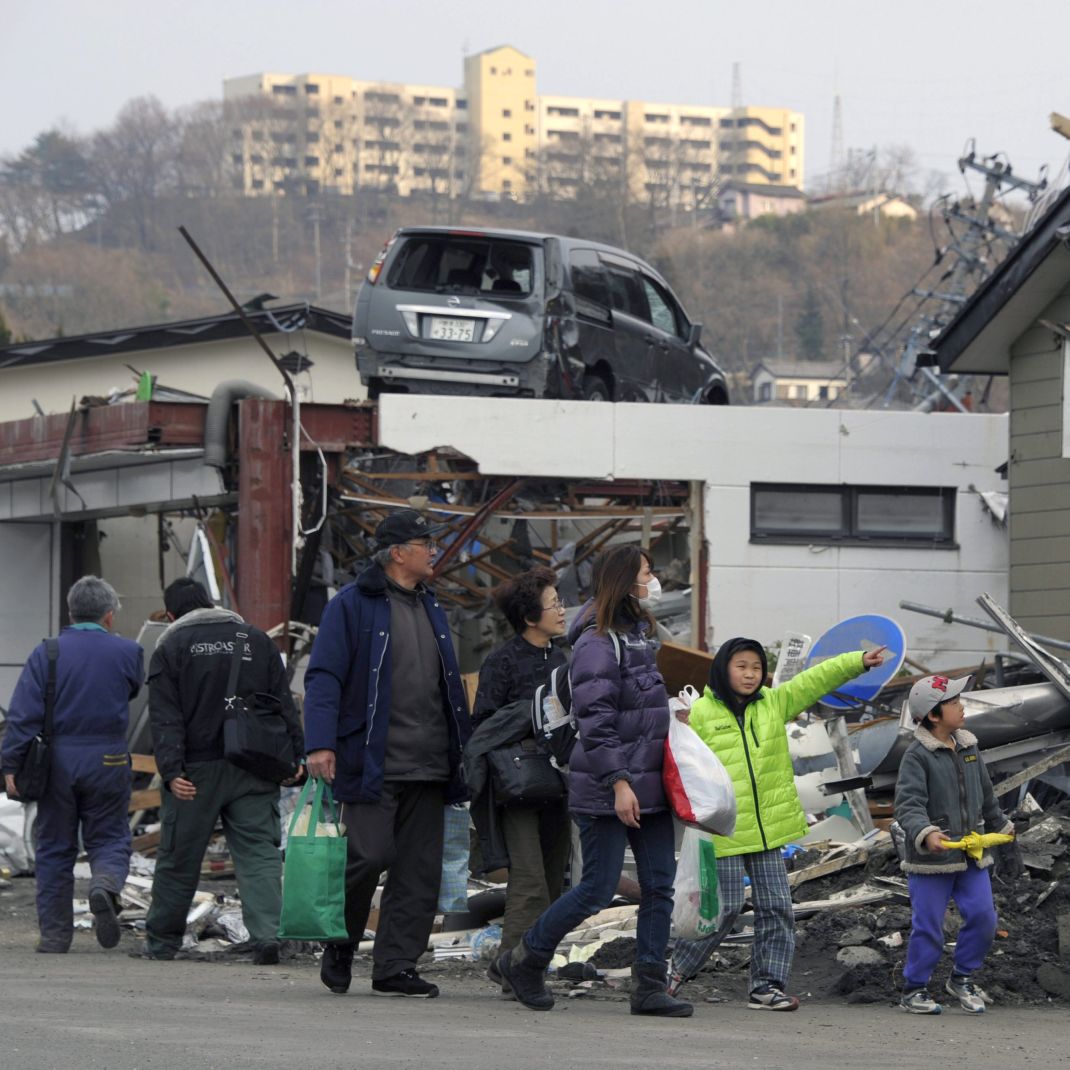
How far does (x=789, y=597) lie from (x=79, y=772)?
28.3 feet

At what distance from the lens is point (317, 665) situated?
284 inches

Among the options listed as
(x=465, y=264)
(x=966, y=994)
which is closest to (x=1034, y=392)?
(x=465, y=264)

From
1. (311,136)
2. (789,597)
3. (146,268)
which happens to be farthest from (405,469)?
(311,136)

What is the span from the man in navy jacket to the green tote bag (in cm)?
8

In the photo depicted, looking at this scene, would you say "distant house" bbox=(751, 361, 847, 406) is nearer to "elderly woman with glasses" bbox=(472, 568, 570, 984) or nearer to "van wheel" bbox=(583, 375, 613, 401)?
"van wheel" bbox=(583, 375, 613, 401)

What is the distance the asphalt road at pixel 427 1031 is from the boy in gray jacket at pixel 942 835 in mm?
212

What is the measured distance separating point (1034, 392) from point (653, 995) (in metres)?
A: 8.33

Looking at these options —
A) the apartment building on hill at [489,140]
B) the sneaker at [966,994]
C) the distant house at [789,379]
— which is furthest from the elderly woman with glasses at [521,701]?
the apartment building on hill at [489,140]

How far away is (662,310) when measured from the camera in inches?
741

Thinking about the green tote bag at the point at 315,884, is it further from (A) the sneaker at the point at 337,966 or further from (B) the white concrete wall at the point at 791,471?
(B) the white concrete wall at the point at 791,471

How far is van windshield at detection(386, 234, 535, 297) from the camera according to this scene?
16.5 metres

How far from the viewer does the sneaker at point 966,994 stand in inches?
298

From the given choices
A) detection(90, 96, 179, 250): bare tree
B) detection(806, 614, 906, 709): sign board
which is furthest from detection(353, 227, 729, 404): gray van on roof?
detection(90, 96, 179, 250): bare tree

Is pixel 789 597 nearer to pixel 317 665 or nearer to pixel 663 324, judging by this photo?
pixel 663 324
